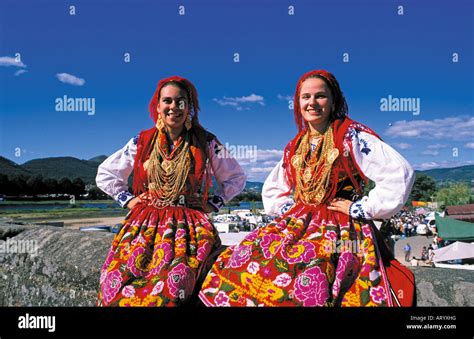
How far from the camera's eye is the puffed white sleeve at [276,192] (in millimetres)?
2891

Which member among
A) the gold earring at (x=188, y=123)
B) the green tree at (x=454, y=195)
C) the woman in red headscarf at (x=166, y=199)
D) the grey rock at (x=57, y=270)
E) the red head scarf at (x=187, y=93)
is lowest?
the green tree at (x=454, y=195)

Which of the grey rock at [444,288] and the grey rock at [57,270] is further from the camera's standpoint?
the grey rock at [57,270]

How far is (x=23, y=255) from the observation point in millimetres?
3771

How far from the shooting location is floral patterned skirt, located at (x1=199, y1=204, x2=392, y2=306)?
215 centimetres

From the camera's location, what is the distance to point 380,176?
2395mm

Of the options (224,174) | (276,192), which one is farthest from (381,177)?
(224,174)

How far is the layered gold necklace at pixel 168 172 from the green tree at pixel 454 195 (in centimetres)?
6533

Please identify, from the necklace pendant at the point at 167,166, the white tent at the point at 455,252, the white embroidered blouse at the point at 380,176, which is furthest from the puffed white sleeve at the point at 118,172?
the white tent at the point at 455,252

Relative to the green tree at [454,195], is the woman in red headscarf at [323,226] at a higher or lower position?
higher

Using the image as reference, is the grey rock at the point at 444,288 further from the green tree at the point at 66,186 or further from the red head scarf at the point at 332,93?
the green tree at the point at 66,186

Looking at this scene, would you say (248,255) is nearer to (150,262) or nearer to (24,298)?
(150,262)

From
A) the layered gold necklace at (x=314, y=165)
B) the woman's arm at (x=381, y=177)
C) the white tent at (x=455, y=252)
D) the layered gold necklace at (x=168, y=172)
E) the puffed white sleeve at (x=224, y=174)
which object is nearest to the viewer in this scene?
the woman's arm at (x=381, y=177)
